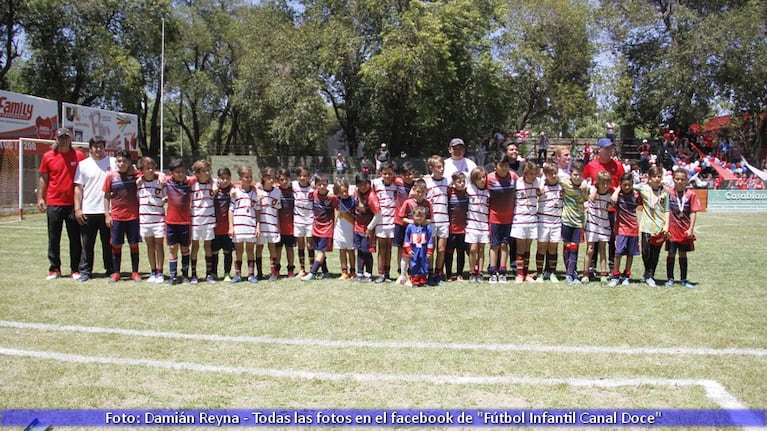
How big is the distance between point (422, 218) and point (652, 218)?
10.7 ft

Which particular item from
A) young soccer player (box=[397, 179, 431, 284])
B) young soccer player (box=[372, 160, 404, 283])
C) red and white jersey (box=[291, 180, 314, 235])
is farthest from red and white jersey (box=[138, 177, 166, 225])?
young soccer player (box=[397, 179, 431, 284])

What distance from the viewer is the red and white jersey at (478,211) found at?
834 centimetres

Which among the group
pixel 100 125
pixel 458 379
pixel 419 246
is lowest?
pixel 458 379

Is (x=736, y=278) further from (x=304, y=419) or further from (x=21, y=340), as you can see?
(x=21, y=340)

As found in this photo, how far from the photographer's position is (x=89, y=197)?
8383 mm

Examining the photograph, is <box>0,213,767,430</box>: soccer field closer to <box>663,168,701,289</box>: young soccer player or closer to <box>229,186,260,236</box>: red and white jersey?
<box>663,168,701,289</box>: young soccer player

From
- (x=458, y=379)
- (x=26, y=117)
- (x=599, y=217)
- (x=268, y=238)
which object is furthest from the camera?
(x=26, y=117)

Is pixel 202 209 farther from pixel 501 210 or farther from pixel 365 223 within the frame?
pixel 501 210

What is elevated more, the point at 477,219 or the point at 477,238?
the point at 477,219

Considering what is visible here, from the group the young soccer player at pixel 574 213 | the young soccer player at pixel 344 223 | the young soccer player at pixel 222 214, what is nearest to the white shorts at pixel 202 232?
the young soccer player at pixel 222 214

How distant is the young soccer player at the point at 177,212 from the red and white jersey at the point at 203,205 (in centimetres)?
7

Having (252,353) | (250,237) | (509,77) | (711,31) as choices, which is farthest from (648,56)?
(252,353)

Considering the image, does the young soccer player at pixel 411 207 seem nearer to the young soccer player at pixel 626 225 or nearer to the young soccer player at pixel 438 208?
the young soccer player at pixel 438 208

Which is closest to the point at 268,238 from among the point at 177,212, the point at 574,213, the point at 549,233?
the point at 177,212
